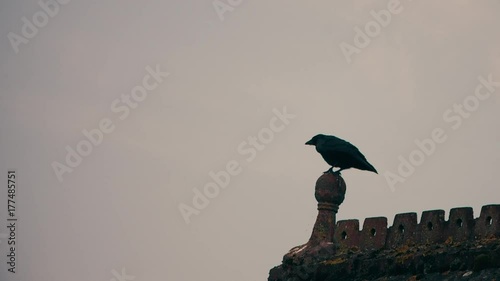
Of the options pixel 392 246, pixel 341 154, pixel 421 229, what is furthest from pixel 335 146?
pixel 421 229

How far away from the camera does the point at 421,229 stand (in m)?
23.0

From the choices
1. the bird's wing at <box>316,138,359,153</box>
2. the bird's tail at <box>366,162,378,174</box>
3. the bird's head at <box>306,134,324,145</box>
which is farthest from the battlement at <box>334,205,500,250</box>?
the bird's head at <box>306,134,324,145</box>

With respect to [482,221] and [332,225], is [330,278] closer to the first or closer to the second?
[332,225]

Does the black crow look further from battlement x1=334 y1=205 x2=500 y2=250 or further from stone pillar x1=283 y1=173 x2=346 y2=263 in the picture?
battlement x1=334 y1=205 x2=500 y2=250

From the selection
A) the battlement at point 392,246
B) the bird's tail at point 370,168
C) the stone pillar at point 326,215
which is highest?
the bird's tail at point 370,168

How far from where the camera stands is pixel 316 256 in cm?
2448

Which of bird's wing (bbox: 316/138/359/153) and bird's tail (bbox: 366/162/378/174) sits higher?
bird's wing (bbox: 316/138/359/153)

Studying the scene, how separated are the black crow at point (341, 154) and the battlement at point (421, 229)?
0.98 metres

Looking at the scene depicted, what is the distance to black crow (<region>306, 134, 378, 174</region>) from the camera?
24562 millimetres

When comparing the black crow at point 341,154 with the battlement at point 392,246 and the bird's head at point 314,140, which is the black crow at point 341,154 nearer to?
the bird's head at point 314,140

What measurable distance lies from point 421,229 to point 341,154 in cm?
235

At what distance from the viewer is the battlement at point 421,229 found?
72.1ft

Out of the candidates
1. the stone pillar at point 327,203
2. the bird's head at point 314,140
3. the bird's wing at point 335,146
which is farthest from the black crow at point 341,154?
the stone pillar at point 327,203

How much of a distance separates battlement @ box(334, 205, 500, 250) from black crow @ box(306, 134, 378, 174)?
0.98 m
